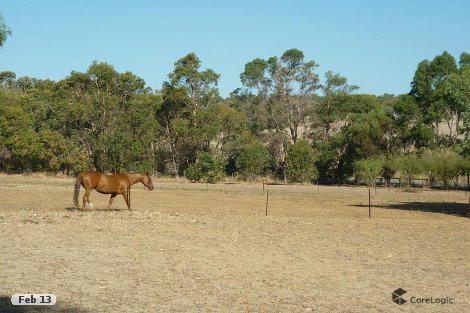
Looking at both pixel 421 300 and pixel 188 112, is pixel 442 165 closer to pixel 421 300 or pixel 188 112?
pixel 188 112

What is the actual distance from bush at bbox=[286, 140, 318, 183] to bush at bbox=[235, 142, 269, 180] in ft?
9.03

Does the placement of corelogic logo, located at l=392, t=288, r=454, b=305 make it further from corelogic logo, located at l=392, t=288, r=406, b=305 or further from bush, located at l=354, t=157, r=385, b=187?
bush, located at l=354, t=157, r=385, b=187

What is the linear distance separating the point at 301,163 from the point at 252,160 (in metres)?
5.25

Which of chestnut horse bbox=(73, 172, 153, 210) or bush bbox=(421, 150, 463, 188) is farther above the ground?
bush bbox=(421, 150, 463, 188)

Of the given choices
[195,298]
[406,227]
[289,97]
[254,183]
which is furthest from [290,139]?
[195,298]

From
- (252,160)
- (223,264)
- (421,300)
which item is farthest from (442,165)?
(421,300)

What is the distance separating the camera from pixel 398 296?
892 centimetres

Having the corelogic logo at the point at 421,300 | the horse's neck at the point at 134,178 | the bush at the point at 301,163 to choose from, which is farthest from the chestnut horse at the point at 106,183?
the bush at the point at 301,163

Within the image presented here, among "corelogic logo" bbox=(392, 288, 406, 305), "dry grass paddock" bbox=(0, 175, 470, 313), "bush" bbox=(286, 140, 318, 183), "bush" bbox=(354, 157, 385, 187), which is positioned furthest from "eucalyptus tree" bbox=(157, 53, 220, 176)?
"corelogic logo" bbox=(392, 288, 406, 305)

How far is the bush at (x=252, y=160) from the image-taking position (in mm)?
61719

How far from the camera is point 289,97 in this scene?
2729 inches

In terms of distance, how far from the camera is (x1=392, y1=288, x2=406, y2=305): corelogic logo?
339 inches

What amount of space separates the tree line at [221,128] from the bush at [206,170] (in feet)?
0.40

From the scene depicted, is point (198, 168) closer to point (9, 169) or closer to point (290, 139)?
point (290, 139)
